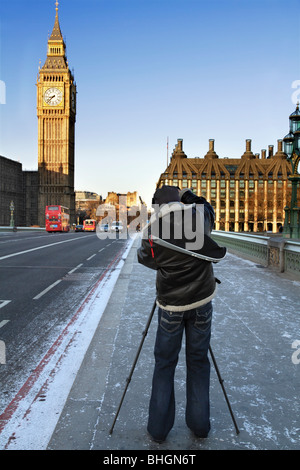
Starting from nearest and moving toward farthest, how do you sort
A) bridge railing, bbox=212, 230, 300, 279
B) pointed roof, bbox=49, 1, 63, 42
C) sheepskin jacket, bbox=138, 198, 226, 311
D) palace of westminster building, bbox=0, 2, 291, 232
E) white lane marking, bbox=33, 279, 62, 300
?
sheepskin jacket, bbox=138, 198, 226, 311, white lane marking, bbox=33, 279, 62, 300, bridge railing, bbox=212, 230, 300, 279, palace of westminster building, bbox=0, 2, 291, 232, pointed roof, bbox=49, 1, 63, 42

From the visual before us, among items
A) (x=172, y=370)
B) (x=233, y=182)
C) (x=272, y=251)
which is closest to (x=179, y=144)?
(x=233, y=182)

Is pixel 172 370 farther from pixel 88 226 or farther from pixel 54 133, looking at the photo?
pixel 54 133

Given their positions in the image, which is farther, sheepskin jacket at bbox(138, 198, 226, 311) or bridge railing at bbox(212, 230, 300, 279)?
bridge railing at bbox(212, 230, 300, 279)

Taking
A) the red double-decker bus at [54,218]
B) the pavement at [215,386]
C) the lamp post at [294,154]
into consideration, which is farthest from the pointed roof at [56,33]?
the pavement at [215,386]

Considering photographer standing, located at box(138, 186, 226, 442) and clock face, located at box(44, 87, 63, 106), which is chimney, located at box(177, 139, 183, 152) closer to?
clock face, located at box(44, 87, 63, 106)

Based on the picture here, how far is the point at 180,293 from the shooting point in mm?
3041

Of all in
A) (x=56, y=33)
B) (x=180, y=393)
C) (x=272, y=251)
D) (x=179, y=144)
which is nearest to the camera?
(x=180, y=393)

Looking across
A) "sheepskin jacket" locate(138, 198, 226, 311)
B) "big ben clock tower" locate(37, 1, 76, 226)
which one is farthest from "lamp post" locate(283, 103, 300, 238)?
"big ben clock tower" locate(37, 1, 76, 226)

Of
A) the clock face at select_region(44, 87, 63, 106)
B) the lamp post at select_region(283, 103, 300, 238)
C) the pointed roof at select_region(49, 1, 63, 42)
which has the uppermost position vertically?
the pointed roof at select_region(49, 1, 63, 42)

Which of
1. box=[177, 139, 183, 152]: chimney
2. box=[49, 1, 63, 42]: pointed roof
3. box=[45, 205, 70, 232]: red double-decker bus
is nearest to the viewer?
box=[45, 205, 70, 232]: red double-decker bus

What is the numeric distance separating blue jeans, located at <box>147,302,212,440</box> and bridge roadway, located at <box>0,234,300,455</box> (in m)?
0.15

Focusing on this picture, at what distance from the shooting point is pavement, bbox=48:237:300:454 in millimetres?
3070

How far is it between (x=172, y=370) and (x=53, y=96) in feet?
426
